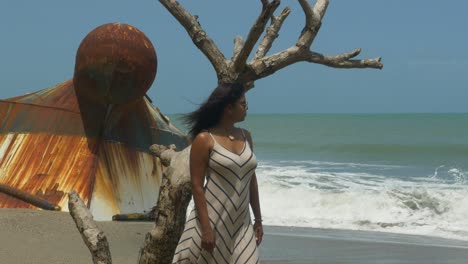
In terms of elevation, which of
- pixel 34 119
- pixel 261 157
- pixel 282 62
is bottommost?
pixel 261 157

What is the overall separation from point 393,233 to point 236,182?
29.2 feet

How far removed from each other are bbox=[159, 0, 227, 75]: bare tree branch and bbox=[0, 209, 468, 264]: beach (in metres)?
1.83

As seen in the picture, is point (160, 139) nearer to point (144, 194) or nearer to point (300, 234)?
point (144, 194)

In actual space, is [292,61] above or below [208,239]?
above

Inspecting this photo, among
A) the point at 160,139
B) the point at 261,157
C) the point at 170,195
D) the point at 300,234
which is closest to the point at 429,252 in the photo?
the point at 300,234

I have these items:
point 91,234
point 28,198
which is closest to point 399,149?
point 28,198

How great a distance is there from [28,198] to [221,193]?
3.92 m

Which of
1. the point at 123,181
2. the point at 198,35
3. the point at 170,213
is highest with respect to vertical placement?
the point at 198,35

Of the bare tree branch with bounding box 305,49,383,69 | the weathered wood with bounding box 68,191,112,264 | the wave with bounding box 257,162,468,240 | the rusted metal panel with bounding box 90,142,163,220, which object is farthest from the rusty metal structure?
the wave with bounding box 257,162,468,240

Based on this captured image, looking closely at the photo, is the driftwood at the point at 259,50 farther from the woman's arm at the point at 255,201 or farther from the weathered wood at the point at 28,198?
the weathered wood at the point at 28,198

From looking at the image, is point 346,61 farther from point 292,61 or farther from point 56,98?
point 56,98

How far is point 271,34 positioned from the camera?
6.25 meters

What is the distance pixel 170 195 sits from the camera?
5.35m

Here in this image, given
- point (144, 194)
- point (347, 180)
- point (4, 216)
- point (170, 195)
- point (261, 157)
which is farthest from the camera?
point (261, 157)
